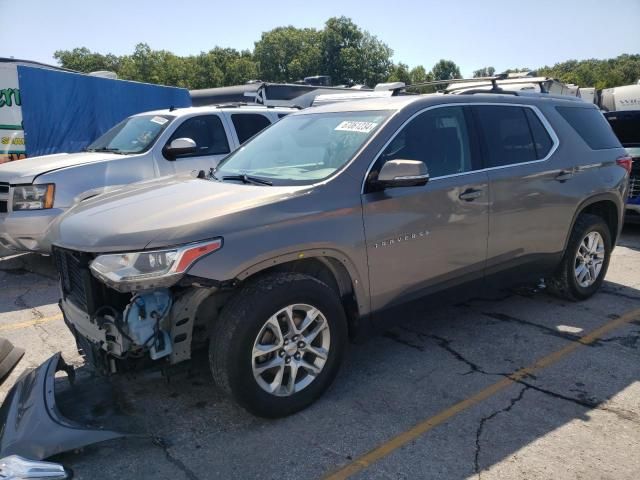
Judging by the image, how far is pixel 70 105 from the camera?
10.5m

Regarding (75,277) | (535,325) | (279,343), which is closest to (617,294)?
(535,325)

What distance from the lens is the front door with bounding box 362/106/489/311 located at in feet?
11.4

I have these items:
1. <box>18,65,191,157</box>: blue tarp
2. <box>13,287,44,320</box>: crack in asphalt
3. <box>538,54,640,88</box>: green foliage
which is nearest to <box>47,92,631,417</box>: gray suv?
<box>13,287,44,320</box>: crack in asphalt

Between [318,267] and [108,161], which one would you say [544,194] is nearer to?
[318,267]

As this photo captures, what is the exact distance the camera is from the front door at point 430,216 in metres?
3.48

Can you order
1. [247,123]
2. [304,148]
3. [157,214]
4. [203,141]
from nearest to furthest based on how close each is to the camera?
[157,214]
[304,148]
[203,141]
[247,123]

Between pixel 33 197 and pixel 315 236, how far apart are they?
4386 millimetres

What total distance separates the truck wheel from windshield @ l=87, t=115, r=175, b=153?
4478 mm

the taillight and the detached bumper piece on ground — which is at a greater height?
the taillight

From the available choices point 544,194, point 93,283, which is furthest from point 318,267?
point 544,194

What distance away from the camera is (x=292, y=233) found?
307 cm

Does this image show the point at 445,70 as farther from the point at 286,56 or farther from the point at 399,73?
the point at 286,56

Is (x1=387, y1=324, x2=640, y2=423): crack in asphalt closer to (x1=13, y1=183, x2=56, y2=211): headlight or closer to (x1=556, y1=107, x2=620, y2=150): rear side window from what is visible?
(x1=556, y1=107, x2=620, y2=150): rear side window

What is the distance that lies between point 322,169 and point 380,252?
26.3 inches
